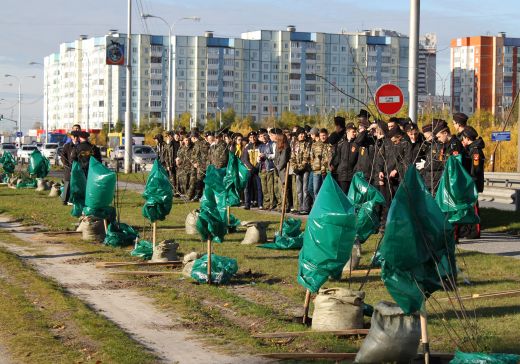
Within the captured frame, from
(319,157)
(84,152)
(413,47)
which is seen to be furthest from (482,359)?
(84,152)

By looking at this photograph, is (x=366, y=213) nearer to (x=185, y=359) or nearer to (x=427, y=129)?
(x=427, y=129)

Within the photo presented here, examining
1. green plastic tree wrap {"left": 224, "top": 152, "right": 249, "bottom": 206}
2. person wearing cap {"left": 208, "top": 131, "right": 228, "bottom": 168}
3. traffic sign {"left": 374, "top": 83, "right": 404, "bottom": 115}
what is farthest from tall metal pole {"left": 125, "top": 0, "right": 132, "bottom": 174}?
traffic sign {"left": 374, "top": 83, "right": 404, "bottom": 115}

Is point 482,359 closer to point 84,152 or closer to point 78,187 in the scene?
point 78,187

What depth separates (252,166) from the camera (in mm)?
26781

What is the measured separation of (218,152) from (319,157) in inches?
187

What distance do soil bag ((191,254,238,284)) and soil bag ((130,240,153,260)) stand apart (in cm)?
275

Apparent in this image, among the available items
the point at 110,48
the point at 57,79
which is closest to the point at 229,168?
the point at 110,48

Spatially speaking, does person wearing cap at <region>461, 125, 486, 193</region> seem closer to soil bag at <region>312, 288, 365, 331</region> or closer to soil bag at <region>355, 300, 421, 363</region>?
soil bag at <region>312, 288, 365, 331</region>

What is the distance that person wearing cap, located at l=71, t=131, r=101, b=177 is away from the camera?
942 inches

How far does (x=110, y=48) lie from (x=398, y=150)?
3078cm

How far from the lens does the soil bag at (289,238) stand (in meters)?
17.4

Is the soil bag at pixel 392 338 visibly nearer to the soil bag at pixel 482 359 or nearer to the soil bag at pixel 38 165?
the soil bag at pixel 482 359

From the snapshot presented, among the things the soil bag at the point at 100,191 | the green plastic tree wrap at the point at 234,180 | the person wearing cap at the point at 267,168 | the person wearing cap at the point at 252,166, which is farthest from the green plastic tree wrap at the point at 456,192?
the person wearing cap at the point at 252,166

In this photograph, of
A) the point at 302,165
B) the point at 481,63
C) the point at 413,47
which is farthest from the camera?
the point at 481,63
